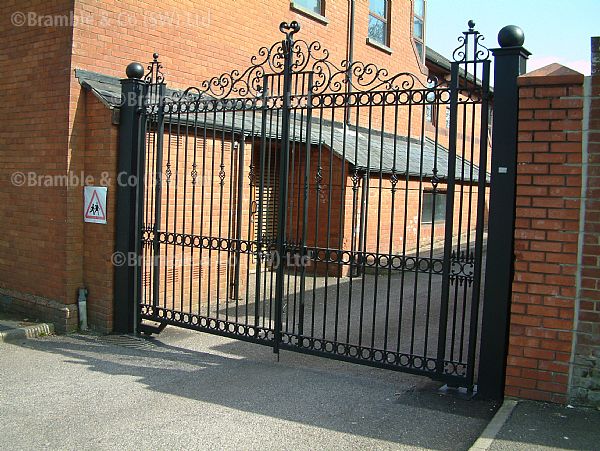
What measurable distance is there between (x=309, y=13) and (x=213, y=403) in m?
9.76

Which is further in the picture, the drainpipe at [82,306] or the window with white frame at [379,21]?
the window with white frame at [379,21]

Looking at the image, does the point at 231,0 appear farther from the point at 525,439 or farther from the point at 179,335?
the point at 525,439

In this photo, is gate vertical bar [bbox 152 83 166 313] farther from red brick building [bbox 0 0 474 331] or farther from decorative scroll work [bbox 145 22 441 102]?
red brick building [bbox 0 0 474 331]

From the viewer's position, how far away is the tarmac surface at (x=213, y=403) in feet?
14.0

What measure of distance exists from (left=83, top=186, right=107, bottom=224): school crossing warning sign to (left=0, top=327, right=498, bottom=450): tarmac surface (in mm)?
1525

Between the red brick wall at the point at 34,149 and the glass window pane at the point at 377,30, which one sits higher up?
the glass window pane at the point at 377,30

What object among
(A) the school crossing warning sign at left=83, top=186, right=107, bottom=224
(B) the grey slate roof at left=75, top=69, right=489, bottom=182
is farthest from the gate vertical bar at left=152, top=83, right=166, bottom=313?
(A) the school crossing warning sign at left=83, top=186, right=107, bottom=224

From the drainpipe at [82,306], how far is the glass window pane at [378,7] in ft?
36.5

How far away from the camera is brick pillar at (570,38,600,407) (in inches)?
169

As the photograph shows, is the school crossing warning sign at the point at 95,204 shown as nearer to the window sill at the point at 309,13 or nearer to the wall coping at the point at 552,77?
the wall coping at the point at 552,77

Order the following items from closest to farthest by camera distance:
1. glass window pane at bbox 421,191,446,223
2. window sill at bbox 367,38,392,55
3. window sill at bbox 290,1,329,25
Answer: window sill at bbox 290,1,329,25 < window sill at bbox 367,38,392,55 < glass window pane at bbox 421,191,446,223

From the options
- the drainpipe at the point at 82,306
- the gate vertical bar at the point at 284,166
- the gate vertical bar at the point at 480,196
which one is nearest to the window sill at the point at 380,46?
the gate vertical bar at the point at 284,166

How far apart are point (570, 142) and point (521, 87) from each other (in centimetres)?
56

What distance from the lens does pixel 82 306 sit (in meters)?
7.34
